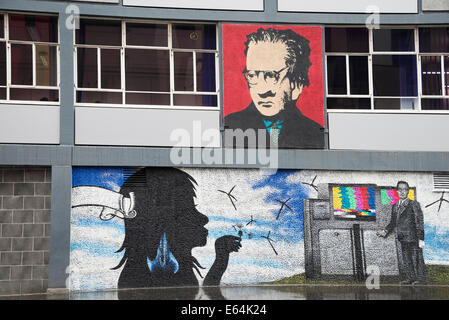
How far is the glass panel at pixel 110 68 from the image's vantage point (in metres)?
15.4

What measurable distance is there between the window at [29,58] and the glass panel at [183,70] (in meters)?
2.84

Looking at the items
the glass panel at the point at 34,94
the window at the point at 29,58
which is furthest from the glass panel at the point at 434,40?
the glass panel at the point at 34,94

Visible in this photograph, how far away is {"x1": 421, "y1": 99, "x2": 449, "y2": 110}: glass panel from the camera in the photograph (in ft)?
53.3

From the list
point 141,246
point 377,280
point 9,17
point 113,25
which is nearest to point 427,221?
point 377,280

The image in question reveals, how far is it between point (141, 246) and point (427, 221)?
22.9ft

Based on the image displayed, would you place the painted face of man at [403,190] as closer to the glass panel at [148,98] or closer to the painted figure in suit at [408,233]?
the painted figure in suit at [408,233]

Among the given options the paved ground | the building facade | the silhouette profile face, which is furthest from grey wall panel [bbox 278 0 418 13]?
the paved ground

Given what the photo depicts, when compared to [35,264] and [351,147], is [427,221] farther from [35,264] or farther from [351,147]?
[35,264]

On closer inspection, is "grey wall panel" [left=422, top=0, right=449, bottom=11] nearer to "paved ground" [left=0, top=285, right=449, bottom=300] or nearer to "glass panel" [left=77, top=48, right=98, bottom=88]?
"paved ground" [left=0, top=285, right=449, bottom=300]

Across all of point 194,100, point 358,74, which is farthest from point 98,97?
point 358,74

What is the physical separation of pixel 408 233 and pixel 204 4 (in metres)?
7.47

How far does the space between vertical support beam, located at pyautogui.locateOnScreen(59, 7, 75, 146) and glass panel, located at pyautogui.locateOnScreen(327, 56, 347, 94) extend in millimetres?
6311

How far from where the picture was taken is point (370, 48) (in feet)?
53.2

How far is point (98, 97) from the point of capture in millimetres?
15289
